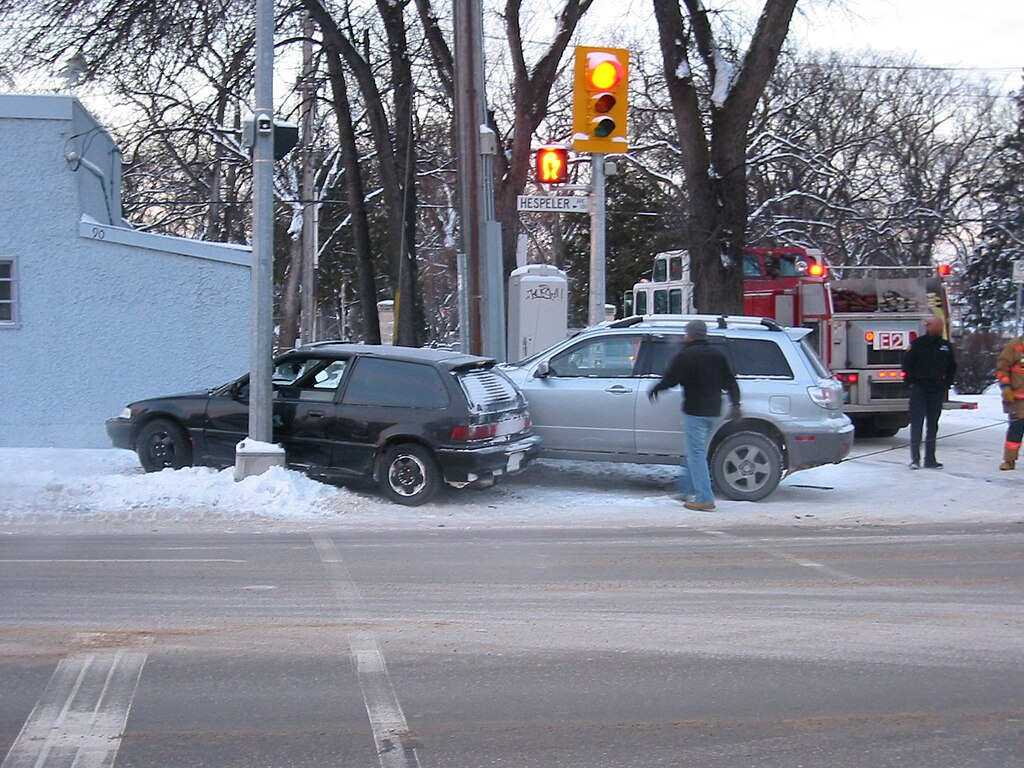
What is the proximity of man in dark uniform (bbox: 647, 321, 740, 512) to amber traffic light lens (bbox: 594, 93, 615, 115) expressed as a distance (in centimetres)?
289

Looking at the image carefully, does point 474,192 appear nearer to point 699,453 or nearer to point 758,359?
point 758,359

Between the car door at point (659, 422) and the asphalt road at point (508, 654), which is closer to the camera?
the asphalt road at point (508, 654)

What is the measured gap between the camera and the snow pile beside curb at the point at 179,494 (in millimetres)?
10508

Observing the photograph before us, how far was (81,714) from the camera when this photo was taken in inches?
199

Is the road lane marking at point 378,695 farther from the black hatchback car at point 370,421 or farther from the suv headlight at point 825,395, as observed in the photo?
the suv headlight at point 825,395

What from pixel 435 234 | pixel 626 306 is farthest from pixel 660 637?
pixel 435 234

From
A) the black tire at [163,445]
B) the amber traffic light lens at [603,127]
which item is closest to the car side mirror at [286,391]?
the black tire at [163,445]

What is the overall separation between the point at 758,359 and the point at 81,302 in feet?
29.2

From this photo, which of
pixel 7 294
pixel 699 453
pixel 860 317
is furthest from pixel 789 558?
pixel 7 294

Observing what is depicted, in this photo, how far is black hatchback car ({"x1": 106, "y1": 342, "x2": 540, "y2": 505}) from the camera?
35.9ft

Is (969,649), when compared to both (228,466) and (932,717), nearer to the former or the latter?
(932,717)

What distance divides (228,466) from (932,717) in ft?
27.9

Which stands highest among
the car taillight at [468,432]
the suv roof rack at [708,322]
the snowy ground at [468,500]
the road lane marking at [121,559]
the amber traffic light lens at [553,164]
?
the amber traffic light lens at [553,164]

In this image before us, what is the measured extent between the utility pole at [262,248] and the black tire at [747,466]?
4.46 m
